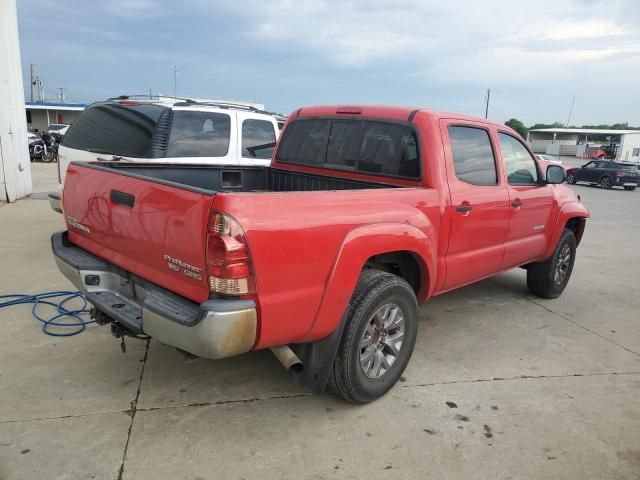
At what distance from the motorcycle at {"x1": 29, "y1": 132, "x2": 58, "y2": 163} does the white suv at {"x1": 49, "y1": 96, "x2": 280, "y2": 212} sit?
18.4 m

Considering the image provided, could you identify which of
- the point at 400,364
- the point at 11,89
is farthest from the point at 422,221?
the point at 11,89

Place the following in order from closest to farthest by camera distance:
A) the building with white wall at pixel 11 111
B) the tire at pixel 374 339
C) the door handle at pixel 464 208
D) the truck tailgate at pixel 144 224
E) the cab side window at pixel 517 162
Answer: the truck tailgate at pixel 144 224
the tire at pixel 374 339
the door handle at pixel 464 208
the cab side window at pixel 517 162
the building with white wall at pixel 11 111

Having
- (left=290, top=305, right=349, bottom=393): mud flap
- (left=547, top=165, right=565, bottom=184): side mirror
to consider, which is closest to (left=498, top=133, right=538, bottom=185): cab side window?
(left=547, top=165, right=565, bottom=184): side mirror

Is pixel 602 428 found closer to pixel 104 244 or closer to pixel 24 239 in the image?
pixel 104 244

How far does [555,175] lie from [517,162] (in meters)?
0.45

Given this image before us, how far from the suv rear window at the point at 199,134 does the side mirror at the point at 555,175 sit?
3.97m

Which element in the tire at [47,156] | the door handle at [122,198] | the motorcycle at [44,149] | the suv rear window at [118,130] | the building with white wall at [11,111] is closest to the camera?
the door handle at [122,198]

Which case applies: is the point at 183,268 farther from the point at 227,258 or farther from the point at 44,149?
the point at 44,149

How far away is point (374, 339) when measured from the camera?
3211 millimetres

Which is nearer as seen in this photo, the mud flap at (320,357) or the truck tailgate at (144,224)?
the truck tailgate at (144,224)

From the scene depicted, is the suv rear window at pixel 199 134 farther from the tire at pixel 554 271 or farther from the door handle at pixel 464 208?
the tire at pixel 554 271

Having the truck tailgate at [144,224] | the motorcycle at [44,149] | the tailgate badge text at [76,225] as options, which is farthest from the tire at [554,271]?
the motorcycle at [44,149]

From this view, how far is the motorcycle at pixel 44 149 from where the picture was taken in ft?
74.8

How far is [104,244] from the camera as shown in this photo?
122 inches
